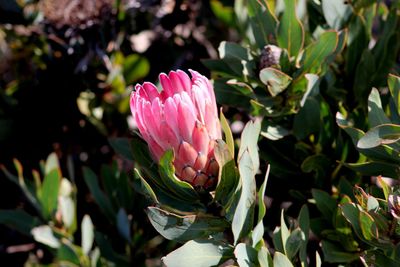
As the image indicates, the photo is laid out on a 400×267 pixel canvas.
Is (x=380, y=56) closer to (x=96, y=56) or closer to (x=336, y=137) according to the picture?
(x=336, y=137)

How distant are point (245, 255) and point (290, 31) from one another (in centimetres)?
52

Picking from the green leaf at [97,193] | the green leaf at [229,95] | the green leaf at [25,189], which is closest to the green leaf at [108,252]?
the green leaf at [97,193]

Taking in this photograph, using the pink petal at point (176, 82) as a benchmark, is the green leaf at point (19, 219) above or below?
below

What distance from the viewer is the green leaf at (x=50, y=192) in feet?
5.43

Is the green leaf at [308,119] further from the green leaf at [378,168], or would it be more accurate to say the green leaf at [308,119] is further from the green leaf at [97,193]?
the green leaf at [97,193]

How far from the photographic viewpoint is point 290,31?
1342 mm

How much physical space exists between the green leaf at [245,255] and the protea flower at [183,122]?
4.8 inches

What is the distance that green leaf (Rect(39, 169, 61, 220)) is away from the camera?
1656 millimetres

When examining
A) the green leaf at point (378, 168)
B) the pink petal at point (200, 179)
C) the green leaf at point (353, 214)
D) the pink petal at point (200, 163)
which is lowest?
the green leaf at point (378, 168)

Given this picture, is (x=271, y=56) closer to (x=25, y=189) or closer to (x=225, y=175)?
(x=225, y=175)

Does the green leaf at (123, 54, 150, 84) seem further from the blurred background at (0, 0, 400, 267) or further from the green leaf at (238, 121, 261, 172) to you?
the green leaf at (238, 121, 261, 172)

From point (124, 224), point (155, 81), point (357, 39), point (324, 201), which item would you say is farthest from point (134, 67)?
point (324, 201)

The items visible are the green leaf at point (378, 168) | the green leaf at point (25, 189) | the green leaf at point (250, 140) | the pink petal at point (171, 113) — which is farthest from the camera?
the green leaf at point (25, 189)

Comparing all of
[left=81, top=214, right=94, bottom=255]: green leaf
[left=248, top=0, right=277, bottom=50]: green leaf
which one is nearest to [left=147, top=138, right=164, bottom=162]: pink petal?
[left=248, top=0, right=277, bottom=50]: green leaf
